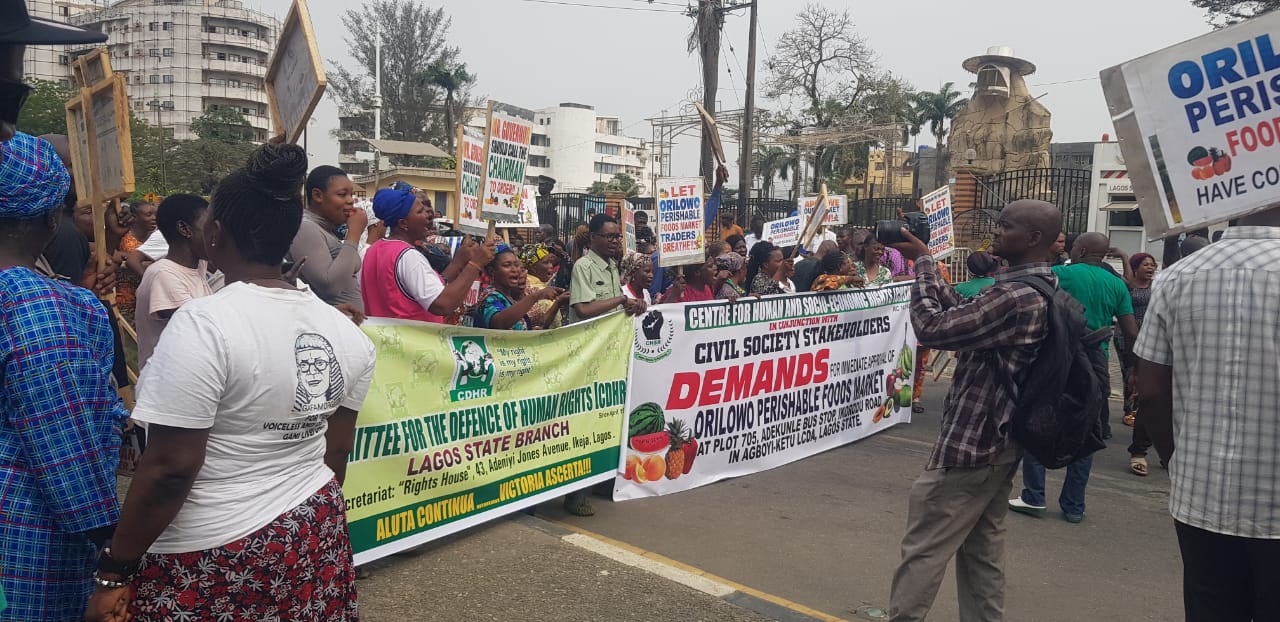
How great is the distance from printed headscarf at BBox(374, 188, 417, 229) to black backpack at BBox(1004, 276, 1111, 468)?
284cm

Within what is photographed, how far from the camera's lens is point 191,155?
38562 mm

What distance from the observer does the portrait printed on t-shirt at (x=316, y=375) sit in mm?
2004

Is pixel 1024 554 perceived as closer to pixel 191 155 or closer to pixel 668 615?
pixel 668 615

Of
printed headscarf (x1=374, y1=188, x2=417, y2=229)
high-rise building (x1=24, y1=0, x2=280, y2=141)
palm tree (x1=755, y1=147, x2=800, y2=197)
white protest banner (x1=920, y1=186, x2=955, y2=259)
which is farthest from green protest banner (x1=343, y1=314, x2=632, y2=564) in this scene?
high-rise building (x1=24, y1=0, x2=280, y2=141)

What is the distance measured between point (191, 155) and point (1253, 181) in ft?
139

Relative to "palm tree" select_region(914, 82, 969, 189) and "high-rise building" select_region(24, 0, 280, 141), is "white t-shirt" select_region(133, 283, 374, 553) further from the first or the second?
"high-rise building" select_region(24, 0, 280, 141)

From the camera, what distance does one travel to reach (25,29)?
5.20 ft

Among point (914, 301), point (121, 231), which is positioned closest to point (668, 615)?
point (914, 301)

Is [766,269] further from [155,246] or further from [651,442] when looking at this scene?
[155,246]

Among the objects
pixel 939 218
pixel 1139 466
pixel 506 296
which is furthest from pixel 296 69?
pixel 939 218

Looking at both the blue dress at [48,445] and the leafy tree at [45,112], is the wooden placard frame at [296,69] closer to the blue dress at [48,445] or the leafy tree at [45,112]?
the blue dress at [48,445]

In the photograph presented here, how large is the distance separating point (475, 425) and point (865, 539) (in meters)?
2.41

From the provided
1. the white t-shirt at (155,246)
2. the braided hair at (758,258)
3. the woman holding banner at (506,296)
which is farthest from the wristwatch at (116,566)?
the braided hair at (758,258)

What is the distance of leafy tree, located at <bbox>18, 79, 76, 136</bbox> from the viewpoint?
31891mm
